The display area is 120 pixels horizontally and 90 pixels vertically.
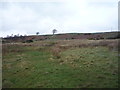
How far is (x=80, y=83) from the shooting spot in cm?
2198

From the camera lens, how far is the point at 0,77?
26453mm

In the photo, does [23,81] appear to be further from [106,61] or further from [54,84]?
[106,61]

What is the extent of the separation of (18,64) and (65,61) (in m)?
6.83

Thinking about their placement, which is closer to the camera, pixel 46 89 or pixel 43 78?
pixel 46 89

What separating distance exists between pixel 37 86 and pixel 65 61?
412 inches

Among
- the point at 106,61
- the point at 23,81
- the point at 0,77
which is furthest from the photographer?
the point at 106,61

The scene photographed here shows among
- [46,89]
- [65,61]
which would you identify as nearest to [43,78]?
[46,89]

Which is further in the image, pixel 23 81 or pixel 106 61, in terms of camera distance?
pixel 106 61

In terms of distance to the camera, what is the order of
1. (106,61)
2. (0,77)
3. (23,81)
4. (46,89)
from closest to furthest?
(46,89) < (23,81) < (0,77) < (106,61)

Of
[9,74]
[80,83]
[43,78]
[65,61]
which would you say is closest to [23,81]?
[43,78]

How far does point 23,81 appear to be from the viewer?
2438cm

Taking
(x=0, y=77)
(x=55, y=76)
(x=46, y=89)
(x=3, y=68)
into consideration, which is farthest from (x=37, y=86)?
(x=3, y=68)

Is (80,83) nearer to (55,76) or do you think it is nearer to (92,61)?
(55,76)

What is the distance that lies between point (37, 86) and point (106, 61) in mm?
12185
